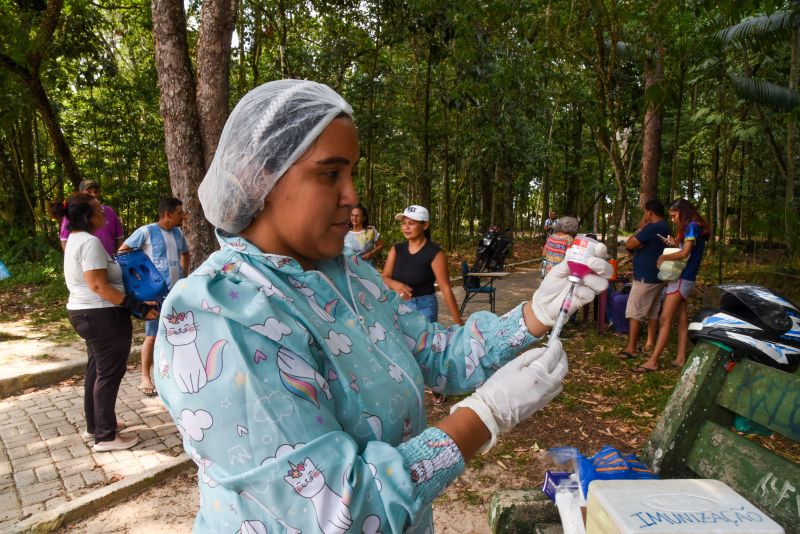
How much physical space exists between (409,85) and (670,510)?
13513 millimetres

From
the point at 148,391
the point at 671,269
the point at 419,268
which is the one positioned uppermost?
the point at 419,268

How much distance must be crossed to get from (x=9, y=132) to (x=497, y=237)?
1275cm

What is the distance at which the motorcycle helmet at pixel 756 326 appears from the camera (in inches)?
63.3

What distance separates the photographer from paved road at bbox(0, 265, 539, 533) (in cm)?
340

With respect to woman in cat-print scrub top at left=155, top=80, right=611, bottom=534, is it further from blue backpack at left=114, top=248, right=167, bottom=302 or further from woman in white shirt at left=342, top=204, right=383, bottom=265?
woman in white shirt at left=342, top=204, right=383, bottom=265

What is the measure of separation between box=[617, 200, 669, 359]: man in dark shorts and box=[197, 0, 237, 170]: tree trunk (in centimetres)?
473

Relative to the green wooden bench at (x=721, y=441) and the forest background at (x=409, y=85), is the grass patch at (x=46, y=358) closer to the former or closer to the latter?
the forest background at (x=409, y=85)

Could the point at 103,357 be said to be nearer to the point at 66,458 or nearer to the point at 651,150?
the point at 66,458

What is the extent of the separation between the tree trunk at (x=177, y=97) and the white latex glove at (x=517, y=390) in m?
4.17

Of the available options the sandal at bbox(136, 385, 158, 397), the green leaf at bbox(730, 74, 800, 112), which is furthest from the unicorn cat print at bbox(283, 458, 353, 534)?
the green leaf at bbox(730, 74, 800, 112)

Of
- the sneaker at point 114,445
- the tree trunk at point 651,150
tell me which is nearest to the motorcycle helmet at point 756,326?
the sneaker at point 114,445

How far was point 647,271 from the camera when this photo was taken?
6.26 meters

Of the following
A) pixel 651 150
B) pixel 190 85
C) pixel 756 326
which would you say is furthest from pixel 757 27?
pixel 756 326

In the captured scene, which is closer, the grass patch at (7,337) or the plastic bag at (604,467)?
the plastic bag at (604,467)
